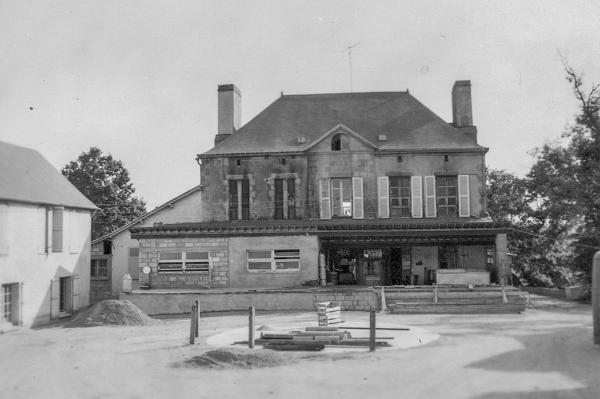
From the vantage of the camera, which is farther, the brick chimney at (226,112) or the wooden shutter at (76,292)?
the brick chimney at (226,112)

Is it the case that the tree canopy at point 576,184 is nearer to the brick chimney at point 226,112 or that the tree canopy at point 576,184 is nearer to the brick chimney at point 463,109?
the brick chimney at point 463,109

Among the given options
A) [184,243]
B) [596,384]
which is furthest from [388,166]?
[596,384]

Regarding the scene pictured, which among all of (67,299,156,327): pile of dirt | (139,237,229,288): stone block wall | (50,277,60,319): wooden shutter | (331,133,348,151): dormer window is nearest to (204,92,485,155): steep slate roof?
(331,133,348,151): dormer window

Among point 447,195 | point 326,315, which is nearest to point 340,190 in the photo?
point 447,195

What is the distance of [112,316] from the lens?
2055 cm

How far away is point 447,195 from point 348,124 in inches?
254

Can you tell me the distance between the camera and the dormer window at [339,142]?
2942 centimetres

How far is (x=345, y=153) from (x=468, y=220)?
6655 mm

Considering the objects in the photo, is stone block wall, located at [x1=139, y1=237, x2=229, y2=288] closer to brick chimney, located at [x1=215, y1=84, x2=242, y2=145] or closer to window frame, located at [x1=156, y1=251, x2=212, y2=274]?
window frame, located at [x1=156, y1=251, x2=212, y2=274]

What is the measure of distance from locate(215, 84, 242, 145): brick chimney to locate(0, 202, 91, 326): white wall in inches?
361

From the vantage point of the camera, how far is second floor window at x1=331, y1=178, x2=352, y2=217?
1152 inches

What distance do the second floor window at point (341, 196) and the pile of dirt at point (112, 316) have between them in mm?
11375

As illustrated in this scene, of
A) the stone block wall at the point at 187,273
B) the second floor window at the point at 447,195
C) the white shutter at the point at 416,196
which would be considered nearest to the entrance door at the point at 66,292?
the stone block wall at the point at 187,273

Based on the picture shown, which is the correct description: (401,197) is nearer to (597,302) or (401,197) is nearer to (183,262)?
(183,262)
